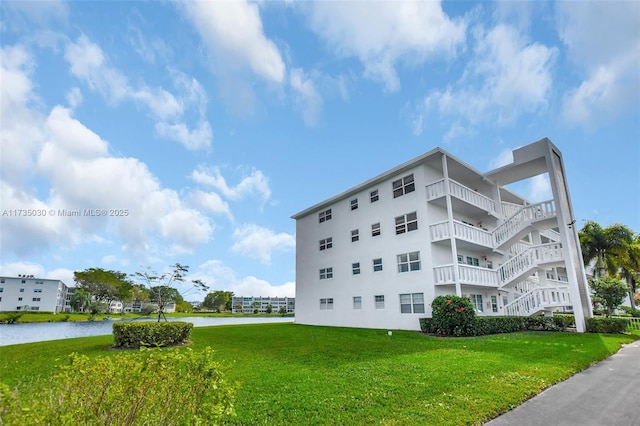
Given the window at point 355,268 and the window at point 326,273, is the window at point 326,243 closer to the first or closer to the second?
the window at point 326,273

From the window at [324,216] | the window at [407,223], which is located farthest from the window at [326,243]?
the window at [407,223]

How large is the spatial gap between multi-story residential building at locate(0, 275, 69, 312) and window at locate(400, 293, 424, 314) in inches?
2953

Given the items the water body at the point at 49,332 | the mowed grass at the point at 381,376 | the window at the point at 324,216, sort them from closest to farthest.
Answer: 1. the mowed grass at the point at 381,376
2. the water body at the point at 49,332
3. the window at the point at 324,216

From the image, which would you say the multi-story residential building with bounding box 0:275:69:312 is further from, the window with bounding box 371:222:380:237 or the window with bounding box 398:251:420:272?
the window with bounding box 398:251:420:272

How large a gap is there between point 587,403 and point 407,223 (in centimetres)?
1352

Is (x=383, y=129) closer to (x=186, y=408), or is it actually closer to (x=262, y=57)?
(x=262, y=57)

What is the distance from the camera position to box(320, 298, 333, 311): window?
23.2m

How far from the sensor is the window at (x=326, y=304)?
2325cm

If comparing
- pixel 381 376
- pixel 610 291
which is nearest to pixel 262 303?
pixel 610 291

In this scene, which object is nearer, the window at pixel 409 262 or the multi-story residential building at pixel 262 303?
the window at pixel 409 262

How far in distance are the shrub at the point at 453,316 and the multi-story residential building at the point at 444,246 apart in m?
1.73

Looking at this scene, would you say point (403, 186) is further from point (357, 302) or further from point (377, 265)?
point (357, 302)

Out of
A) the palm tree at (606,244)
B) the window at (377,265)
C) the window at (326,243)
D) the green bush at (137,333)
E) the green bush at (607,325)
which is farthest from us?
the palm tree at (606,244)

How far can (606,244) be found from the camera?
28781 mm
